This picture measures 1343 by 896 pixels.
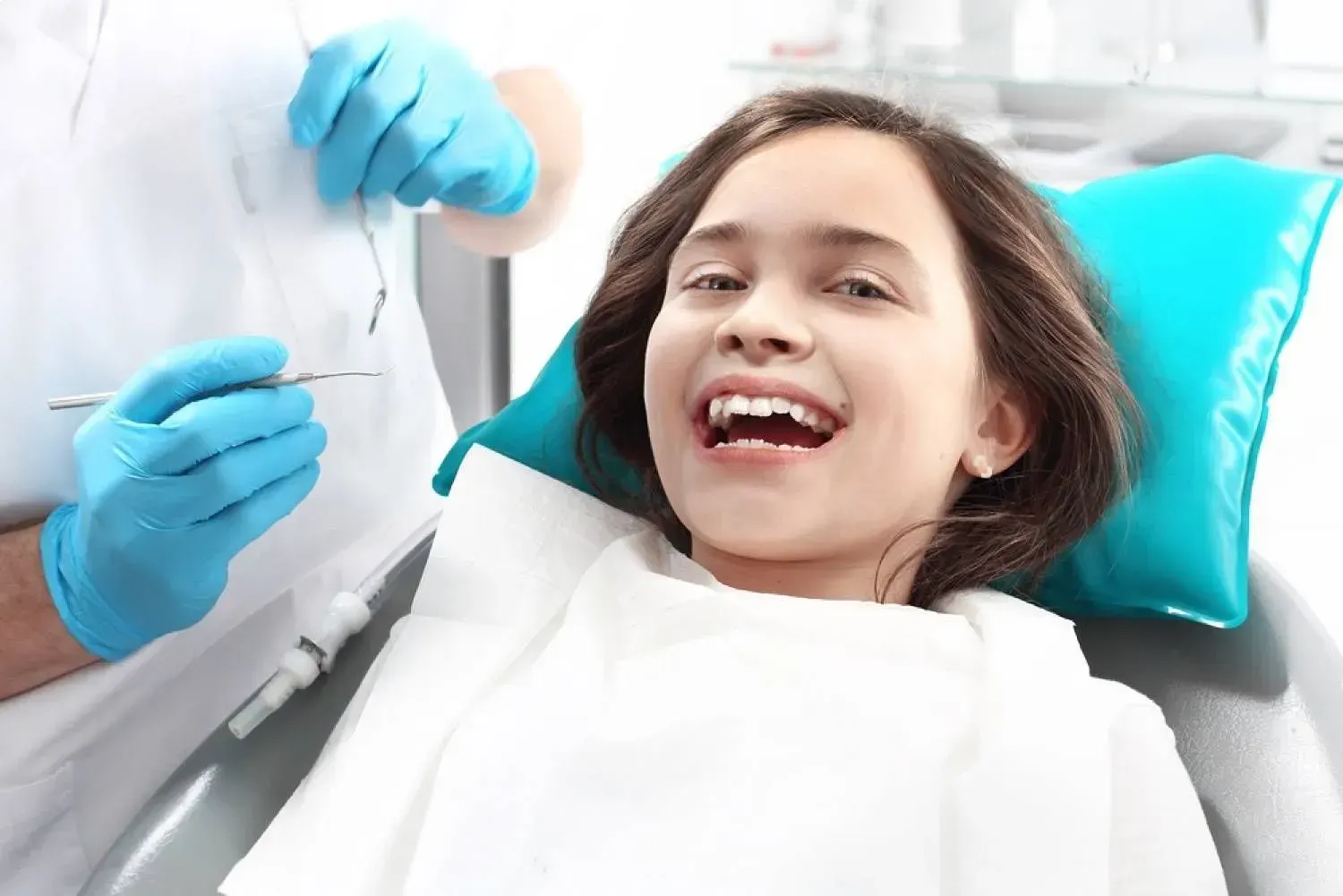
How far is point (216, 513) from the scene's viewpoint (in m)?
1.08

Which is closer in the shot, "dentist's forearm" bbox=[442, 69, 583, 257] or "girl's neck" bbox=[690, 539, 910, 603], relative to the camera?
"girl's neck" bbox=[690, 539, 910, 603]

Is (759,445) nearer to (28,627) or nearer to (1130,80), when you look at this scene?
(28,627)

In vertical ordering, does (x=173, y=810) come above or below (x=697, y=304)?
below

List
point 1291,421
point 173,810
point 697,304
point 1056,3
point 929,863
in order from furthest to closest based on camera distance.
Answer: point 1291,421, point 1056,3, point 697,304, point 173,810, point 929,863

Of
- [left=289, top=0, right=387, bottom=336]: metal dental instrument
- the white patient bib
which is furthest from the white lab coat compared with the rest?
the white patient bib

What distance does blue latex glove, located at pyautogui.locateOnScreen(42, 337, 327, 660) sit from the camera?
1016 millimetres

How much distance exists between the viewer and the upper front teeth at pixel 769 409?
1.03 meters

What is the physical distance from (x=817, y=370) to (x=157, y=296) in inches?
25.5

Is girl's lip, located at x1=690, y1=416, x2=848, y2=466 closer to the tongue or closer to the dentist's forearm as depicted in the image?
the tongue

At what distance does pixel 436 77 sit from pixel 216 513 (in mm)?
529

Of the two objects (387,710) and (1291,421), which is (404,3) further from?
(1291,421)

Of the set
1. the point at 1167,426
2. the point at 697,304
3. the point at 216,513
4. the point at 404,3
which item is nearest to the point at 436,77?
the point at 404,3

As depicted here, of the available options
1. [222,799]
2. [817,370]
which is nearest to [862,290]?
[817,370]

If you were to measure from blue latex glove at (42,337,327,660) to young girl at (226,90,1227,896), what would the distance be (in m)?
0.18
